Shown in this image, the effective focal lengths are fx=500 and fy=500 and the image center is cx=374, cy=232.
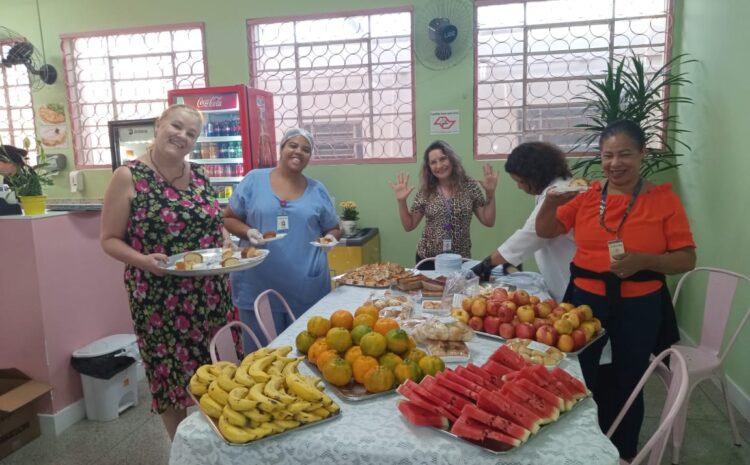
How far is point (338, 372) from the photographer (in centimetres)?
129

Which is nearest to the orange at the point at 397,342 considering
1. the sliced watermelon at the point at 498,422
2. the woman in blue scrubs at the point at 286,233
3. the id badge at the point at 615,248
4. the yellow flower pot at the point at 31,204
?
the sliced watermelon at the point at 498,422

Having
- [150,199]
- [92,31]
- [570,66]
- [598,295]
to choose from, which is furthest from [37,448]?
[570,66]

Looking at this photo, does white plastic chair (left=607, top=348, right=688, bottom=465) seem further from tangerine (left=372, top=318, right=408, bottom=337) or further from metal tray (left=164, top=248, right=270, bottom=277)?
metal tray (left=164, top=248, right=270, bottom=277)

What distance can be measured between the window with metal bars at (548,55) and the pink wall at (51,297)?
3.10 m

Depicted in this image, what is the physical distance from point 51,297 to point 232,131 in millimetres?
2149

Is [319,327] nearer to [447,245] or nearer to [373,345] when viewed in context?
[373,345]

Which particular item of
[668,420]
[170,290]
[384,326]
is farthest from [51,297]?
[668,420]

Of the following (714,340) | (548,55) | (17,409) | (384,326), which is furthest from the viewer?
(548,55)

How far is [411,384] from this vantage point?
3.98 ft

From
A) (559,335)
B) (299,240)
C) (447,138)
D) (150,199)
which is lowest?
(559,335)

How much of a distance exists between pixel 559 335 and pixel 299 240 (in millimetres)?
1375

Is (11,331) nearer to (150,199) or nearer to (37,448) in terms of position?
(37,448)

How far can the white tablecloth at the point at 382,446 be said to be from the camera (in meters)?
1.03

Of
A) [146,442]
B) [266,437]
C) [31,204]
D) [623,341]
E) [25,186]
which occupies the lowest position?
[146,442]
